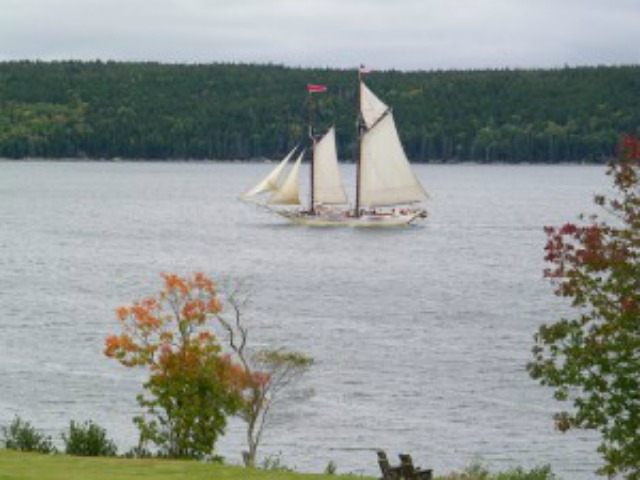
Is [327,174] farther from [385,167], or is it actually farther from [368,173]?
[385,167]

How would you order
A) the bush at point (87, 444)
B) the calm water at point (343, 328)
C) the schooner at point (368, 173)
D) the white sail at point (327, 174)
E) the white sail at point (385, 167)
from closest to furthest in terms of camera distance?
the bush at point (87, 444) → the calm water at point (343, 328) → the schooner at point (368, 173) → the white sail at point (327, 174) → the white sail at point (385, 167)

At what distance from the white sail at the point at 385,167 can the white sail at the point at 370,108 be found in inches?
24.7

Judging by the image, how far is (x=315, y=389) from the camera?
5797cm

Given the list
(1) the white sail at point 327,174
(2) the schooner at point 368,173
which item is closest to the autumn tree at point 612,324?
(2) the schooner at point 368,173

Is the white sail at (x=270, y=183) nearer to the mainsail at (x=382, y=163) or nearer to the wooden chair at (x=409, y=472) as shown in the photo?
the mainsail at (x=382, y=163)

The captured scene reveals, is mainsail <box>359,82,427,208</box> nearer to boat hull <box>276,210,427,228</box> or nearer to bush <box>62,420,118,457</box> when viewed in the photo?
boat hull <box>276,210,427,228</box>

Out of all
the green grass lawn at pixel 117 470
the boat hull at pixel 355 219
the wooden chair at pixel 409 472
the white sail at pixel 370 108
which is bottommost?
the boat hull at pixel 355 219

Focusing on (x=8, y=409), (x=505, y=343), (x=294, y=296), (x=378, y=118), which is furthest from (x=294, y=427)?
(x=378, y=118)

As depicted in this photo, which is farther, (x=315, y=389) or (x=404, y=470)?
(x=315, y=389)

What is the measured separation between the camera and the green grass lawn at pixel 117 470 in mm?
28938

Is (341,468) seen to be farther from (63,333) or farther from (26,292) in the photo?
(26,292)

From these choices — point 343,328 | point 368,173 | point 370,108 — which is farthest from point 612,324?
point 370,108

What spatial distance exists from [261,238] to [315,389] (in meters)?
78.4

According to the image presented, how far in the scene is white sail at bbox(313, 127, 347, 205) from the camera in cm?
12850
